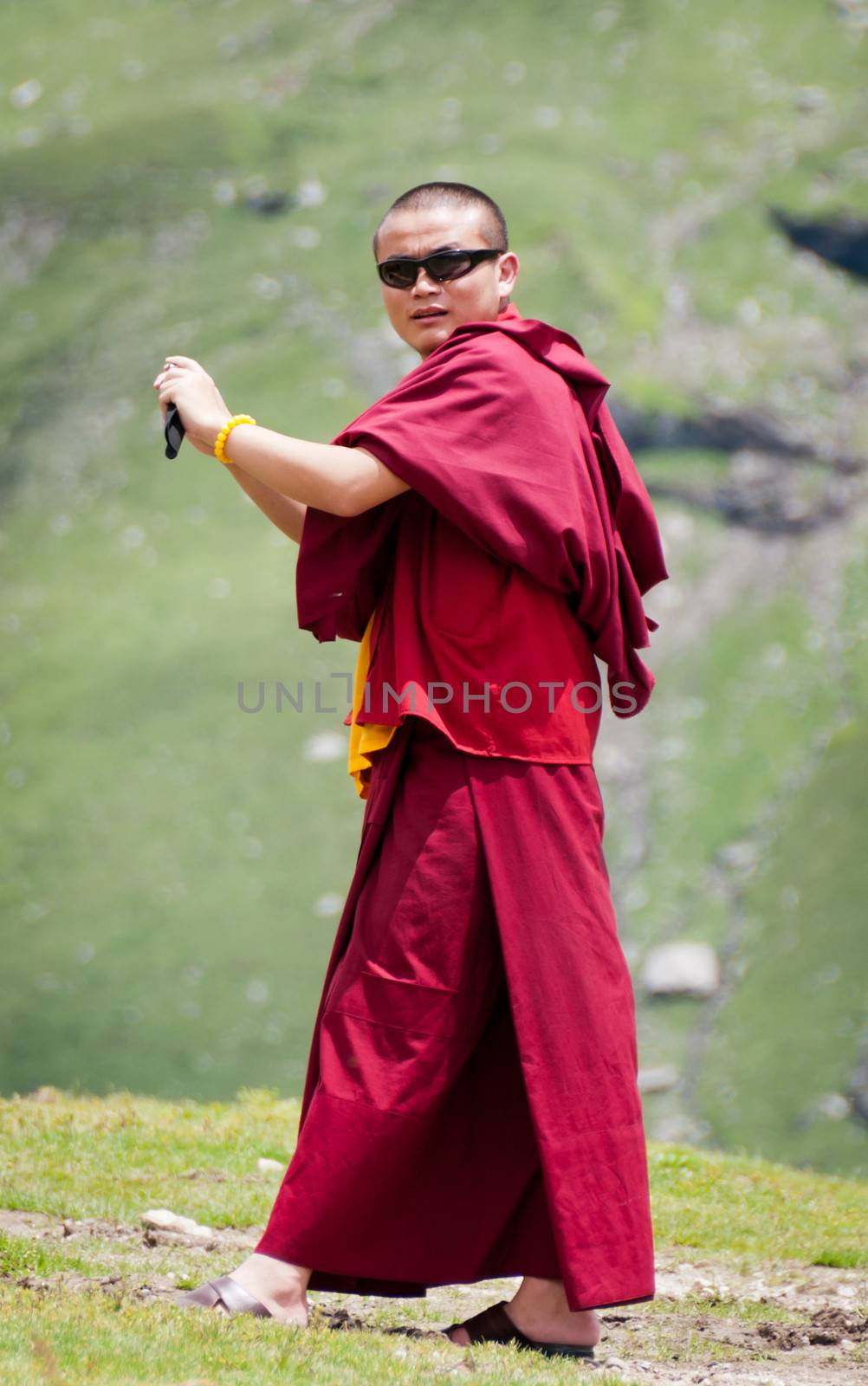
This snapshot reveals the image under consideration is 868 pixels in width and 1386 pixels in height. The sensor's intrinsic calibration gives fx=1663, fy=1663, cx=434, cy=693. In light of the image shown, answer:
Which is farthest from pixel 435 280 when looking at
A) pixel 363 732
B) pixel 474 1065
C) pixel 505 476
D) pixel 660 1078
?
pixel 660 1078

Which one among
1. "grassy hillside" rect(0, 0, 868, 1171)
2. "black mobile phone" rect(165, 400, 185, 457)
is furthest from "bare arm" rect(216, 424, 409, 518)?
"grassy hillside" rect(0, 0, 868, 1171)

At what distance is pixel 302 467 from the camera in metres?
3.15

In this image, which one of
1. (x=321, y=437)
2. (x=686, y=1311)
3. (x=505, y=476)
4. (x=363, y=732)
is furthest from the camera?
(x=321, y=437)

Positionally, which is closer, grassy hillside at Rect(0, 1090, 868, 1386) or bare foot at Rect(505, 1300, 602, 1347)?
grassy hillside at Rect(0, 1090, 868, 1386)

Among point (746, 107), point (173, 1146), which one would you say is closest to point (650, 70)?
point (746, 107)

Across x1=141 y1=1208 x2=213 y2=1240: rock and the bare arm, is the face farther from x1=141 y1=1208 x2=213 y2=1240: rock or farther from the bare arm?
x1=141 y1=1208 x2=213 y2=1240: rock

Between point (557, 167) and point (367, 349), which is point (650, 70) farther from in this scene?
point (367, 349)

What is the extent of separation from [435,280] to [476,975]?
1.44 meters

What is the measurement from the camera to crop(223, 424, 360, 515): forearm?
3.15 metres

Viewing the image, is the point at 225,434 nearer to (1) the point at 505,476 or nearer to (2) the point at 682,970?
(1) the point at 505,476

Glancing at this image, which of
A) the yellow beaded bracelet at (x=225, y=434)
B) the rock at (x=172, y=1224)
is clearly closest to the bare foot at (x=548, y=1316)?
the rock at (x=172, y=1224)

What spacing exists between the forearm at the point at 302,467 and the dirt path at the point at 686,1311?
1607 mm

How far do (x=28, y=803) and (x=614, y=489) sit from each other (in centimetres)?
3000

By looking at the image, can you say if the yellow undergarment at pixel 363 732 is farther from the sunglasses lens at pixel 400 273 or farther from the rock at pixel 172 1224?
the rock at pixel 172 1224
